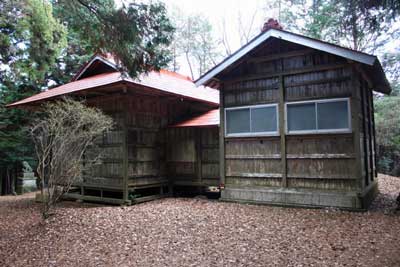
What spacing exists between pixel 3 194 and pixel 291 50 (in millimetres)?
14672

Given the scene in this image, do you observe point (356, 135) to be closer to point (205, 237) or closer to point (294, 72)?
point (294, 72)

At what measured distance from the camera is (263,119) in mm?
8422

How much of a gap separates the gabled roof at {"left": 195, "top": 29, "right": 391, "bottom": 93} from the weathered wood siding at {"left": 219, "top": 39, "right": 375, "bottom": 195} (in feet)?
1.31

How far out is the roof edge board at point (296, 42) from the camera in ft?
22.5

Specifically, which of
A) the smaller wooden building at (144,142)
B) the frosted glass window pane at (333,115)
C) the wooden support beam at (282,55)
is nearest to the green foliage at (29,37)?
the smaller wooden building at (144,142)

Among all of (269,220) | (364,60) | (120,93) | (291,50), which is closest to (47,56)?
(120,93)

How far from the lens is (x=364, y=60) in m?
6.82

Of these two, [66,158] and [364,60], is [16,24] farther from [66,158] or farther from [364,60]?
[364,60]

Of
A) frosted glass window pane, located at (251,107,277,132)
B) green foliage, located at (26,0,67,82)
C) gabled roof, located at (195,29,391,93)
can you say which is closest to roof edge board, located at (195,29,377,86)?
gabled roof, located at (195,29,391,93)

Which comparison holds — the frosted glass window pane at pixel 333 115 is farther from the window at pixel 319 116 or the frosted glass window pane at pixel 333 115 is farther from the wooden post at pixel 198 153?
the wooden post at pixel 198 153

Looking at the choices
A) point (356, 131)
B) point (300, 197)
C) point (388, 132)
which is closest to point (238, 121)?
point (300, 197)

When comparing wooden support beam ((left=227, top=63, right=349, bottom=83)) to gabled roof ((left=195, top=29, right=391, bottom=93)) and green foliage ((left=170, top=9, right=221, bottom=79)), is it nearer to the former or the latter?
gabled roof ((left=195, top=29, right=391, bottom=93))

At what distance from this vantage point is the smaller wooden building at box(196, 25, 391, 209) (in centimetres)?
728

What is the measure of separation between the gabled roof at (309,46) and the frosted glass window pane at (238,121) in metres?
1.28
